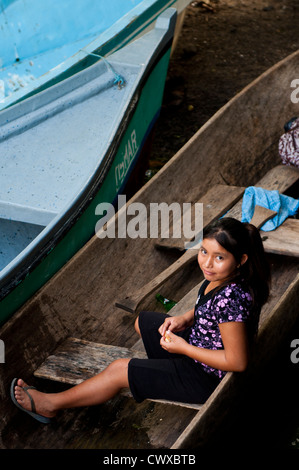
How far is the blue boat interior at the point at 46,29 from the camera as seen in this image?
4.80m

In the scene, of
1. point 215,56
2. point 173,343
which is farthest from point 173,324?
point 215,56

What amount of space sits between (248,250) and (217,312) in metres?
0.26

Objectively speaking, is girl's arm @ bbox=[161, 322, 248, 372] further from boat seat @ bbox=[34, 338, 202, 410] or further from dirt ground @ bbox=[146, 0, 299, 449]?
dirt ground @ bbox=[146, 0, 299, 449]

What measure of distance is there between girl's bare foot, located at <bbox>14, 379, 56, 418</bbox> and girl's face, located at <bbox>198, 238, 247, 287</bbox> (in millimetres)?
901

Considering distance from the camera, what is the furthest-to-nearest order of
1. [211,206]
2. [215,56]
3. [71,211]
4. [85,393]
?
[215,56]
[211,206]
[71,211]
[85,393]

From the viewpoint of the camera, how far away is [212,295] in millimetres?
2277

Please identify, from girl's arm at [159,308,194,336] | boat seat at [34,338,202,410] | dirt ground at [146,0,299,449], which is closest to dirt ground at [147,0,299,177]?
dirt ground at [146,0,299,449]

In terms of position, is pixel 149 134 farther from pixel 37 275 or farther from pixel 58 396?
pixel 58 396

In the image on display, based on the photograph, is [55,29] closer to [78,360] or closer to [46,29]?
[46,29]

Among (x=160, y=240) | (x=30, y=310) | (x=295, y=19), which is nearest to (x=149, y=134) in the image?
(x=160, y=240)

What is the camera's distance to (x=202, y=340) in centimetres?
236

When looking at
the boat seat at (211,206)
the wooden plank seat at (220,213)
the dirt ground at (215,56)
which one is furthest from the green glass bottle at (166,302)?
the dirt ground at (215,56)

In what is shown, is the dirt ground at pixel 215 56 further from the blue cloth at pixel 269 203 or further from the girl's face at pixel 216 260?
the girl's face at pixel 216 260
